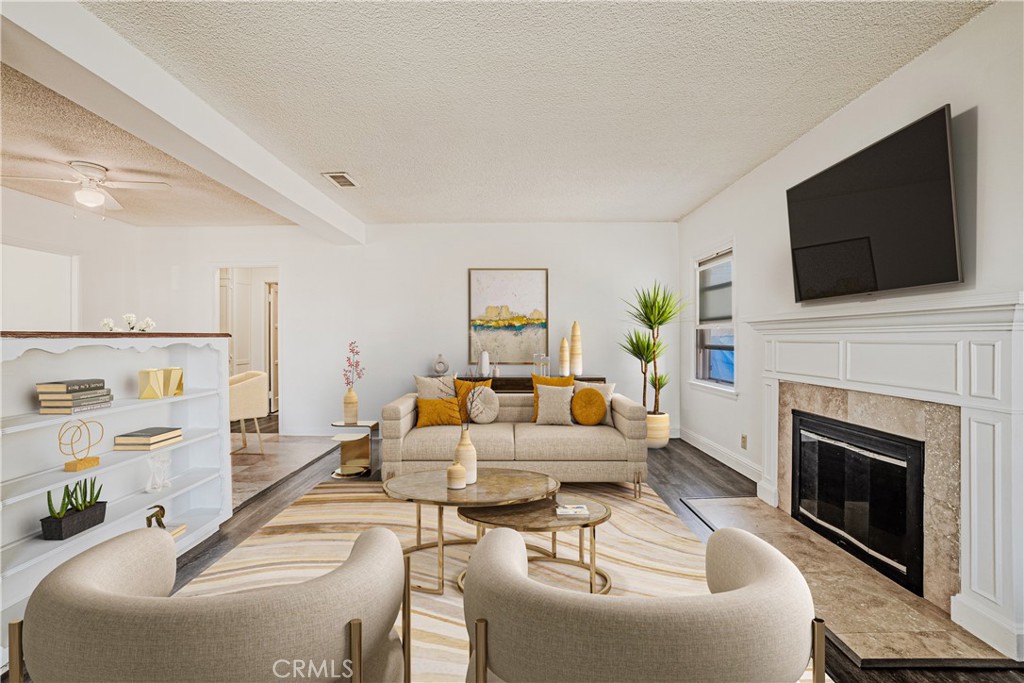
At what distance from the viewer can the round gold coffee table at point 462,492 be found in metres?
2.66

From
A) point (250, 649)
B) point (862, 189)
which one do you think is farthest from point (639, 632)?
point (862, 189)

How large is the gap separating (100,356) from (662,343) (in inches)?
207

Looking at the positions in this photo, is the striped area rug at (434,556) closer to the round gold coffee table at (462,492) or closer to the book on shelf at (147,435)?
the round gold coffee table at (462,492)

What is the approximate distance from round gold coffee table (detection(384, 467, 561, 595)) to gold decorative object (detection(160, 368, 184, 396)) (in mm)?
1501

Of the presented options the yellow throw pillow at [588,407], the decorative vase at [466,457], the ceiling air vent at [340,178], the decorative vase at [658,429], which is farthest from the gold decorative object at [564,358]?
the decorative vase at [466,457]

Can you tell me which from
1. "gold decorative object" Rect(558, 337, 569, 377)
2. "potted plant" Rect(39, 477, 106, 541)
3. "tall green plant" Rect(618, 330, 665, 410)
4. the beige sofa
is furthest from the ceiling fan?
"tall green plant" Rect(618, 330, 665, 410)

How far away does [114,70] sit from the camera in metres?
2.45

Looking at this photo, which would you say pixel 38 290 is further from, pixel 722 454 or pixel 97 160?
pixel 722 454

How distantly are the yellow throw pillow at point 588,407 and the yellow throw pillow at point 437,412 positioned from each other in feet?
3.32

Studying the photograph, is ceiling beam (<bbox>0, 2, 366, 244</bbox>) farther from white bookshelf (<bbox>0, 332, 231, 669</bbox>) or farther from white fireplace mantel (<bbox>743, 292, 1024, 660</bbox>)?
white fireplace mantel (<bbox>743, 292, 1024, 660</bbox>)

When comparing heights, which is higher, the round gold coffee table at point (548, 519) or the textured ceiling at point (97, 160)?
the textured ceiling at point (97, 160)

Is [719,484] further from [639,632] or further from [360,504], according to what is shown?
[639,632]

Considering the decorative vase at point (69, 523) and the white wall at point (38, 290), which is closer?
the decorative vase at point (69, 523)

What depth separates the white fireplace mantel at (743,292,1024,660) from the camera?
208 centimetres
